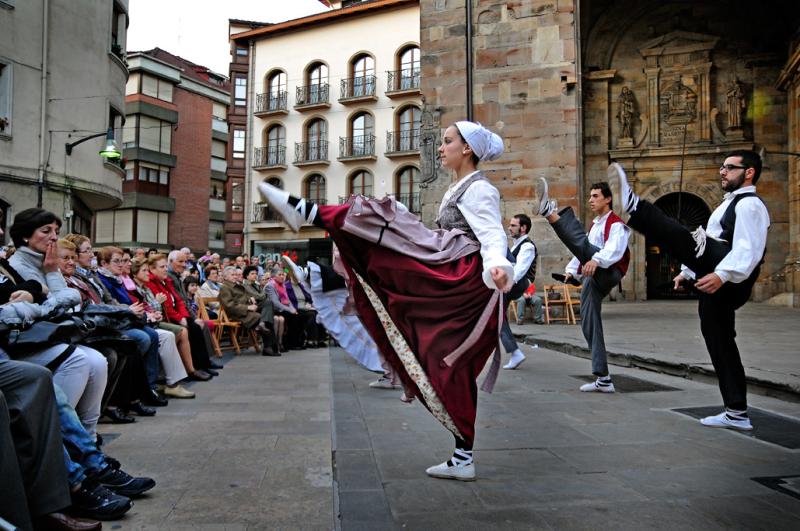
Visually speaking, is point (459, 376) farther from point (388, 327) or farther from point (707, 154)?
point (707, 154)

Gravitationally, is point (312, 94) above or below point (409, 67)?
below

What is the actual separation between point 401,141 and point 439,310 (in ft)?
106

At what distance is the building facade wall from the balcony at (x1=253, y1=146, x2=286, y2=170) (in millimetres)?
15907

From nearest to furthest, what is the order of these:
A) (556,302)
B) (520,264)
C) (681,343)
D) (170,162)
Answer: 1. (520,264)
2. (681,343)
3. (556,302)
4. (170,162)

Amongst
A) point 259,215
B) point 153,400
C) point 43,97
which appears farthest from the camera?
point 259,215

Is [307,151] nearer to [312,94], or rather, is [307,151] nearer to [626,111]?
[312,94]

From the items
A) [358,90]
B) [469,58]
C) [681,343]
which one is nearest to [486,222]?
[681,343]

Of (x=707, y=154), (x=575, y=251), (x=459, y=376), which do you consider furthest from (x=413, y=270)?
(x=707, y=154)

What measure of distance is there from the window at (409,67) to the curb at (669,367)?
27.2 m

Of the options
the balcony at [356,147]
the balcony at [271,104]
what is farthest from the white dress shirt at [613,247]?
the balcony at [271,104]

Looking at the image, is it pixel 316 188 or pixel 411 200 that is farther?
pixel 316 188

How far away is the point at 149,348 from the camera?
5.28 m

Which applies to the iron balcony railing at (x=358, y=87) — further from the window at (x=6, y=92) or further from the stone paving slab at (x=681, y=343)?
the stone paving slab at (x=681, y=343)

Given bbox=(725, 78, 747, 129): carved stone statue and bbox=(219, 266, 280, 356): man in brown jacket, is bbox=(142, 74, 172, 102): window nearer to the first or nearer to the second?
bbox=(725, 78, 747, 129): carved stone statue
